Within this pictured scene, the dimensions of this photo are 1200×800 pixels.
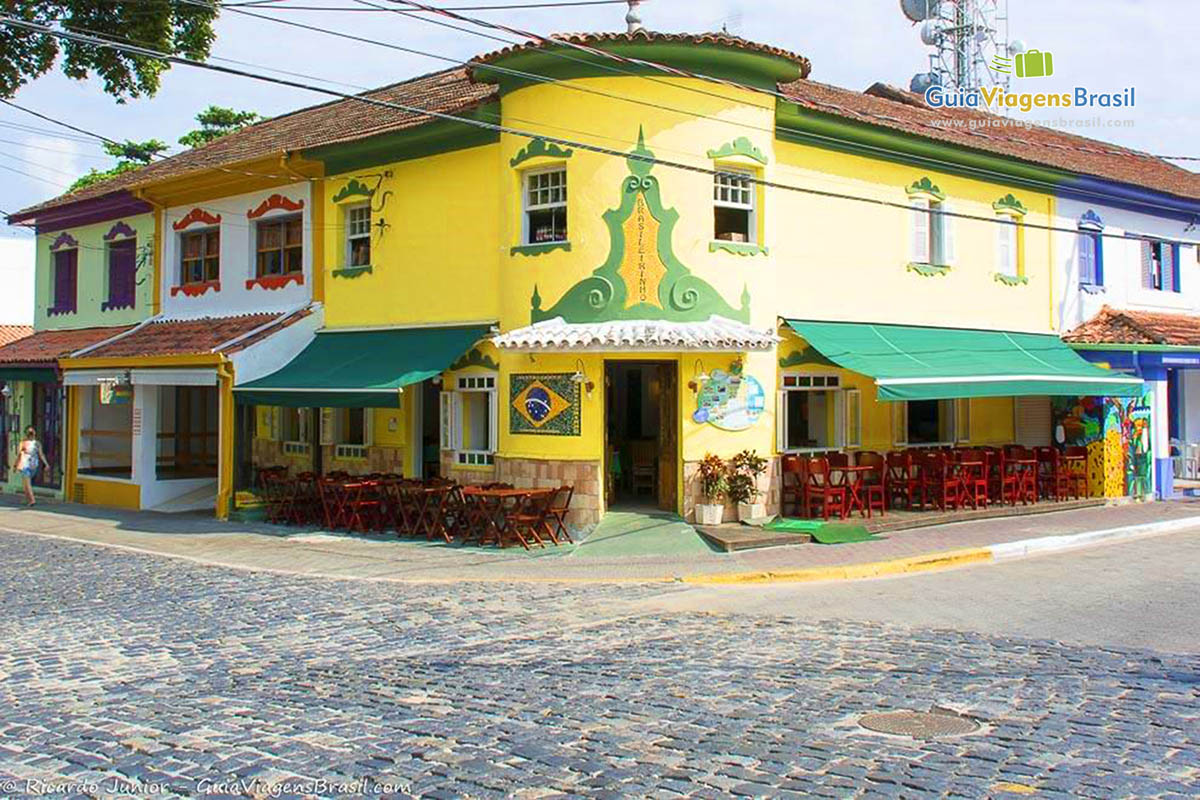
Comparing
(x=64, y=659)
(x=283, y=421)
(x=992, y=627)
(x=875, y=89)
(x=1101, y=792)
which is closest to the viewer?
(x=1101, y=792)

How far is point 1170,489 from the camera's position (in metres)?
21.8

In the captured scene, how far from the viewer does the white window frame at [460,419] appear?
1742 centimetres

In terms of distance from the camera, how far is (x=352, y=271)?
64.6 feet

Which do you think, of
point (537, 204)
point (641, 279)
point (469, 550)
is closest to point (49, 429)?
point (469, 550)

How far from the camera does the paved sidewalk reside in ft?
44.5

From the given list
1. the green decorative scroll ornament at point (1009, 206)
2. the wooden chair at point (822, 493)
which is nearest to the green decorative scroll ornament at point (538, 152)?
the wooden chair at point (822, 493)

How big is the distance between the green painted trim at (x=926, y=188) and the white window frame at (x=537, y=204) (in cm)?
649

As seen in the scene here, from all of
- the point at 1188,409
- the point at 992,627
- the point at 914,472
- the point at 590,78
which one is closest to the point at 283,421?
the point at 590,78

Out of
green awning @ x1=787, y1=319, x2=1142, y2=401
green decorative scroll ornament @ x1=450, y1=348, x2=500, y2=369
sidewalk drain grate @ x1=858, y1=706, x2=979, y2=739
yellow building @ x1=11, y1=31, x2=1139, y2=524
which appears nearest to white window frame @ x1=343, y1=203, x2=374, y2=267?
yellow building @ x1=11, y1=31, x2=1139, y2=524

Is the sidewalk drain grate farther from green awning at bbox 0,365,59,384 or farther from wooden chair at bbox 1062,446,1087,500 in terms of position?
green awning at bbox 0,365,59,384

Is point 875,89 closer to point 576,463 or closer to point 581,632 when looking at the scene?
point 576,463

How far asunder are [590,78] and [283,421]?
9.56 metres

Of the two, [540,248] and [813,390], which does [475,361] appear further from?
[813,390]

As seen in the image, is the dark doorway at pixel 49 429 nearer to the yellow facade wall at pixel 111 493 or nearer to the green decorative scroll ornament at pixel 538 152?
the yellow facade wall at pixel 111 493
